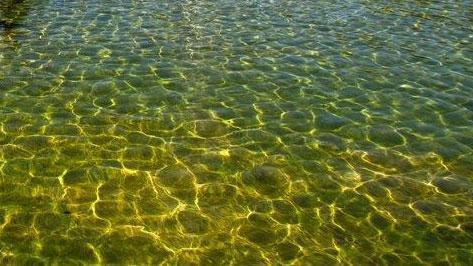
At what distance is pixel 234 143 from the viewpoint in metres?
11.2

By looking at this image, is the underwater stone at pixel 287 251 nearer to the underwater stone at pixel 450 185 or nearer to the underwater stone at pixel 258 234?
the underwater stone at pixel 258 234

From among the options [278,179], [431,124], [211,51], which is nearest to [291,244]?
[278,179]

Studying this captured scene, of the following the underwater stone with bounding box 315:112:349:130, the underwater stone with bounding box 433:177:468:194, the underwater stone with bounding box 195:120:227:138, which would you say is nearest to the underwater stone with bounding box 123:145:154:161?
the underwater stone with bounding box 195:120:227:138

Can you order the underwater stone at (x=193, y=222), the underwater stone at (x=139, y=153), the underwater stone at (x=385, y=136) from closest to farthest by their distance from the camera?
1. the underwater stone at (x=193, y=222)
2. the underwater stone at (x=139, y=153)
3. the underwater stone at (x=385, y=136)

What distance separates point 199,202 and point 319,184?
2541mm

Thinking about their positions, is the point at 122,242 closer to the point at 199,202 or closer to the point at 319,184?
the point at 199,202

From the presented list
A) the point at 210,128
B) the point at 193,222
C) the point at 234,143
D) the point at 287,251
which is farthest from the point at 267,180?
the point at 210,128

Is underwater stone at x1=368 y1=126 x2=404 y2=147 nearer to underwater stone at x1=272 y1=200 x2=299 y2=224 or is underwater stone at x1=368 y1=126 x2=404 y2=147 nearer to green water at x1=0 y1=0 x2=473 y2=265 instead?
green water at x1=0 y1=0 x2=473 y2=265

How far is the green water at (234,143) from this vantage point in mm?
8242

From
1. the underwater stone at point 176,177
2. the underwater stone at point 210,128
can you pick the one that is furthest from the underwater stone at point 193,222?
the underwater stone at point 210,128

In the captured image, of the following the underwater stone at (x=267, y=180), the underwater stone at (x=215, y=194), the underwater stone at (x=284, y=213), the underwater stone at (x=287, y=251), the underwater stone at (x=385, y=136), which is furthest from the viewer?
the underwater stone at (x=385, y=136)

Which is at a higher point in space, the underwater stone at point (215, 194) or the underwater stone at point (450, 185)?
the underwater stone at point (450, 185)

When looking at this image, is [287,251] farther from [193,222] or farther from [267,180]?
[267,180]

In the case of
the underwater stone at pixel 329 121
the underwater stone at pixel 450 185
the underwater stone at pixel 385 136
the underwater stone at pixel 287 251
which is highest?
the underwater stone at pixel 450 185
